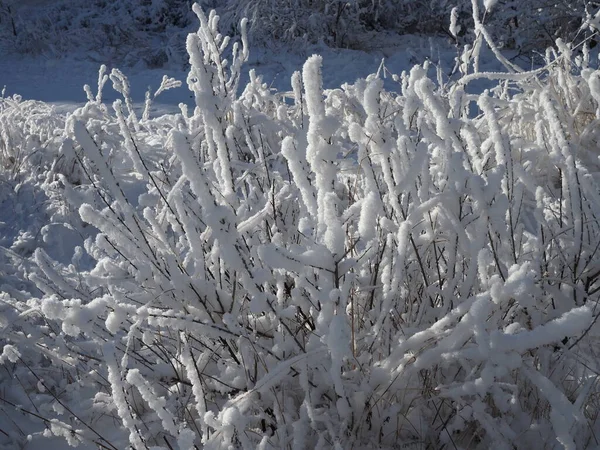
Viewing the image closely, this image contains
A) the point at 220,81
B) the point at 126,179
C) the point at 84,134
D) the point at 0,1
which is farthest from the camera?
the point at 0,1

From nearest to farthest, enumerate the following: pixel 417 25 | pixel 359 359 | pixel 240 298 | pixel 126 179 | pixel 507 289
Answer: pixel 507 289 → pixel 359 359 → pixel 240 298 → pixel 126 179 → pixel 417 25

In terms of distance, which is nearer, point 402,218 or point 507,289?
point 507,289

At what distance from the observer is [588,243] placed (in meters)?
1.43

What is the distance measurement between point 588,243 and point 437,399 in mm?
597

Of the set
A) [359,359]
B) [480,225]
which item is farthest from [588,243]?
[359,359]

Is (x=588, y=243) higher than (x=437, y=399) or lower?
higher

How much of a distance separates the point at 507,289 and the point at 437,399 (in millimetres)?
376

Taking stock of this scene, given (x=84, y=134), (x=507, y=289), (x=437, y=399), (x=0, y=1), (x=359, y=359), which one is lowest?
(x=437, y=399)

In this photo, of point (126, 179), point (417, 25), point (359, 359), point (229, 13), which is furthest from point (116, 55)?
point (359, 359)

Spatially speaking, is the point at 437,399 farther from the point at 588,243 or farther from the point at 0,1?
the point at 0,1

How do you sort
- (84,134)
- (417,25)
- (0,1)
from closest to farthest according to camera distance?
(84,134) < (417,25) < (0,1)

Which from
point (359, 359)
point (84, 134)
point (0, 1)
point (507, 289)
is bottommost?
point (359, 359)

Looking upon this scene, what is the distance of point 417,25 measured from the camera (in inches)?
358

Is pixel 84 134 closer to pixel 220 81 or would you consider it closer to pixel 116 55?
pixel 220 81
